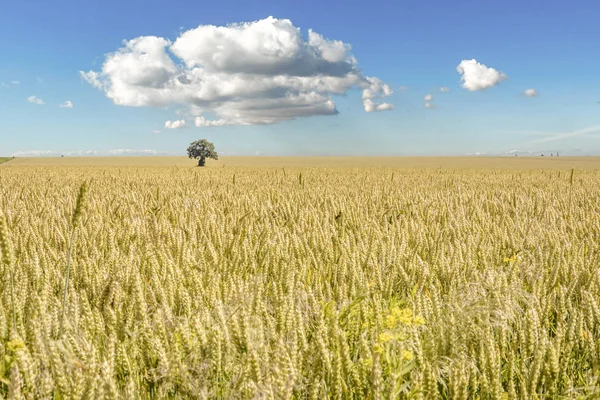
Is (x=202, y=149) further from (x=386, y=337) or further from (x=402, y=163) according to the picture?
(x=386, y=337)

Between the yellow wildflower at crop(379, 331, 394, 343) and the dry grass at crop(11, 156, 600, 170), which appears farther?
the dry grass at crop(11, 156, 600, 170)

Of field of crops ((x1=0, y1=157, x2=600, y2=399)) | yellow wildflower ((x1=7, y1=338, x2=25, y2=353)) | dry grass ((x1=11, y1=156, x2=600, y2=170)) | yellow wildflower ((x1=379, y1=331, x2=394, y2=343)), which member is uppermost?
dry grass ((x1=11, y1=156, x2=600, y2=170))

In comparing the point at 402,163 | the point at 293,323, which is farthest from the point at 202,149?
the point at 293,323

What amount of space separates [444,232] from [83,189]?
2.78 metres

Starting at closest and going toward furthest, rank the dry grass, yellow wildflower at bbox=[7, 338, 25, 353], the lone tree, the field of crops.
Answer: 1. yellow wildflower at bbox=[7, 338, 25, 353]
2. the field of crops
3. the dry grass
4. the lone tree

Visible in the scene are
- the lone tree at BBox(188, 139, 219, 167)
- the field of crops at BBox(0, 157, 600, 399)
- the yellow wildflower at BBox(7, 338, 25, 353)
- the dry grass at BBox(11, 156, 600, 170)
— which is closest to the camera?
the yellow wildflower at BBox(7, 338, 25, 353)

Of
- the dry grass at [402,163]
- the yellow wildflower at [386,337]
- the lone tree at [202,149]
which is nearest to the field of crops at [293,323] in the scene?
the yellow wildflower at [386,337]

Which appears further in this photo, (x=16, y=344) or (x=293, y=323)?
(x=293, y=323)

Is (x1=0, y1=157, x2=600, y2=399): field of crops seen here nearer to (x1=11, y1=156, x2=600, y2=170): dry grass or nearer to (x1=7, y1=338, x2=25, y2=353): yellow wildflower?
(x1=7, y1=338, x2=25, y2=353): yellow wildflower

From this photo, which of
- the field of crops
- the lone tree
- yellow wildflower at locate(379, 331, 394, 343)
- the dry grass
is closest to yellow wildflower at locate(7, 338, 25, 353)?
the field of crops

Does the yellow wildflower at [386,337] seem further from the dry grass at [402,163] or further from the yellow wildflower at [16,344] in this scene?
the dry grass at [402,163]

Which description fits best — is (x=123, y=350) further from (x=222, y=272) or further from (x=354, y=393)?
(x=222, y=272)

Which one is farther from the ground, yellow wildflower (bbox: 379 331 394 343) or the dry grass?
the dry grass

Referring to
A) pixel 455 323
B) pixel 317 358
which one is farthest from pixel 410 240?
pixel 317 358
